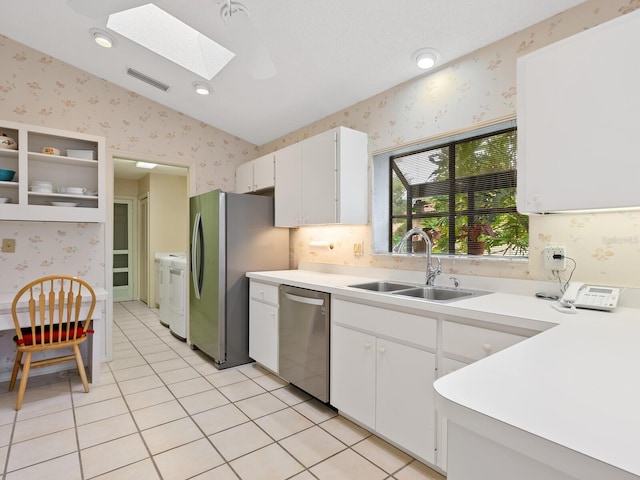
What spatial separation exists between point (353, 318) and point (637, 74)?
174 cm

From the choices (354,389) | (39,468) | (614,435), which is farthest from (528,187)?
(39,468)

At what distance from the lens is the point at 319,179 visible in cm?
294

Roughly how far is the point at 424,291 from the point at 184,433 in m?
1.80

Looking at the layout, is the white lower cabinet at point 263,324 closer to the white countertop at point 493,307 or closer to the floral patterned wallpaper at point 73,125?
the white countertop at point 493,307

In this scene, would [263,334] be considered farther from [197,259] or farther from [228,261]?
[197,259]

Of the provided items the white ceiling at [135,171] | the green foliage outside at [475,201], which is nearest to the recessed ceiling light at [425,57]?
the green foliage outside at [475,201]

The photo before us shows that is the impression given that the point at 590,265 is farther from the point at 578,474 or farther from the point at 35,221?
the point at 35,221

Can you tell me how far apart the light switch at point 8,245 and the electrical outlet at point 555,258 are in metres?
4.09

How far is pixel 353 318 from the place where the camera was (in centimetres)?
218

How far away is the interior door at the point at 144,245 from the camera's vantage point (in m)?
6.14

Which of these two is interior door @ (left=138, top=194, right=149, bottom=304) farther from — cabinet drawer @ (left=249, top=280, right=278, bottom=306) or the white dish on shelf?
cabinet drawer @ (left=249, top=280, right=278, bottom=306)

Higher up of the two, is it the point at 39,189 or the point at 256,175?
the point at 256,175

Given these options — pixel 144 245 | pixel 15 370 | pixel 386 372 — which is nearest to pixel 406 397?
pixel 386 372

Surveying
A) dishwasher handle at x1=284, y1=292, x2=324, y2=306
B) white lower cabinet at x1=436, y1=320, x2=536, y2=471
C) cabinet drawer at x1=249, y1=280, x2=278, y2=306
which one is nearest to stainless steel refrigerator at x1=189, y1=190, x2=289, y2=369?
cabinet drawer at x1=249, y1=280, x2=278, y2=306
